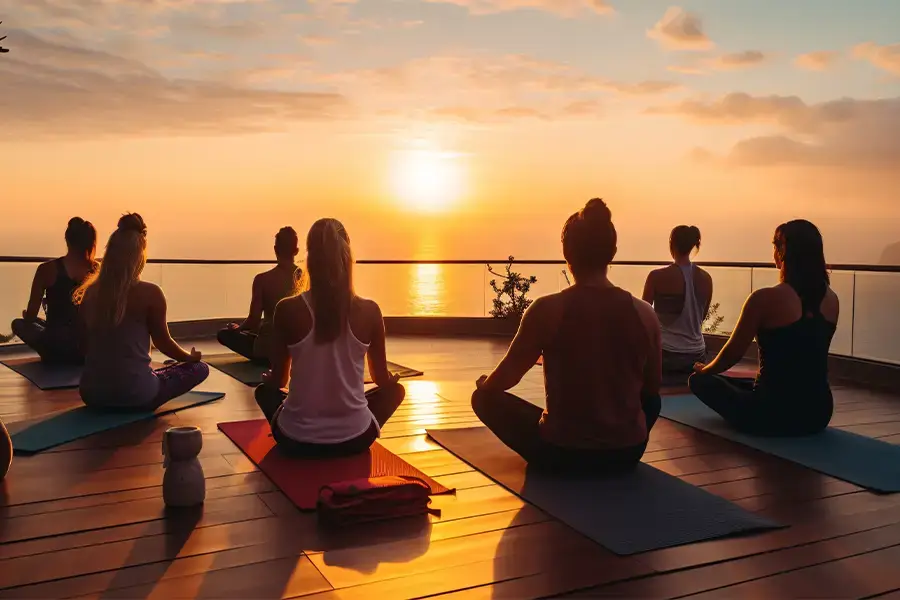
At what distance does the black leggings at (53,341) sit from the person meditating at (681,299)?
13.7 ft

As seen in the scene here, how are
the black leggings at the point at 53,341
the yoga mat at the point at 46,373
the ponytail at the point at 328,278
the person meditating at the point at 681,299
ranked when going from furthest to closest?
1. the black leggings at the point at 53,341
2. the person meditating at the point at 681,299
3. the yoga mat at the point at 46,373
4. the ponytail at the point at 328,278

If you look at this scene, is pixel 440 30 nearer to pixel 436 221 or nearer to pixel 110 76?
pixel 436 221

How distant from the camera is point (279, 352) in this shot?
3.17 metres

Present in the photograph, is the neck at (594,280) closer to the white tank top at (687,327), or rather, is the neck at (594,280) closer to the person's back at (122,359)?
the person's back at (122,359)

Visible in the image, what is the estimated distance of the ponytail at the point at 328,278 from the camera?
299cm

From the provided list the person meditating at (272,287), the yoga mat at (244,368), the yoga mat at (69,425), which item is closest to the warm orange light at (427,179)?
the yoga mat at (244,368)

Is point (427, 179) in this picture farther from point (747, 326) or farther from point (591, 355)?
point (591, 355)

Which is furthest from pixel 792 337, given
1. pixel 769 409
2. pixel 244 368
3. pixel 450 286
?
pixel 450 286

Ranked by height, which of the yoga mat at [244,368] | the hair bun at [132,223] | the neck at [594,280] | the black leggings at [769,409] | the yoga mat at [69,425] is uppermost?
the hair bun at [132,223]

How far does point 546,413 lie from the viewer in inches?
115

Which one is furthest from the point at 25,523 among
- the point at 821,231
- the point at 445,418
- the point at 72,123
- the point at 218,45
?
the point at 72,123

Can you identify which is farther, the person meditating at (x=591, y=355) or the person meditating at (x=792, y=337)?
the person meditating at (x=792, y=337)

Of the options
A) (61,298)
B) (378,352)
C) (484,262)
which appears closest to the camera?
(378,352)

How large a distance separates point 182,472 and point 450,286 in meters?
6.51
